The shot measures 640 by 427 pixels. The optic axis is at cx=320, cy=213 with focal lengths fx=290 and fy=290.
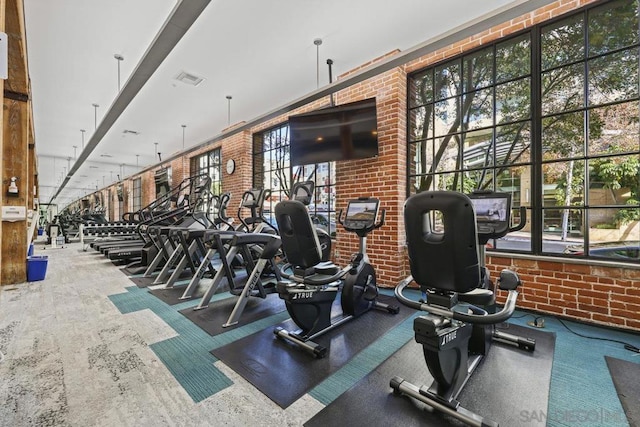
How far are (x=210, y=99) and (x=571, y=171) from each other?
6181 mm

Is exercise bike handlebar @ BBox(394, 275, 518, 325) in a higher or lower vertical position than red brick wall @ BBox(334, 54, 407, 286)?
lower

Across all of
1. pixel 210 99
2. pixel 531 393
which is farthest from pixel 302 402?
pixel 210 99

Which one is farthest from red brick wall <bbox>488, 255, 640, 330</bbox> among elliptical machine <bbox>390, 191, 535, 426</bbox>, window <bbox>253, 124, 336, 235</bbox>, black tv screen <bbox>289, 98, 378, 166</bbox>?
window <bbox>253, 124, 336, 235</bbox>

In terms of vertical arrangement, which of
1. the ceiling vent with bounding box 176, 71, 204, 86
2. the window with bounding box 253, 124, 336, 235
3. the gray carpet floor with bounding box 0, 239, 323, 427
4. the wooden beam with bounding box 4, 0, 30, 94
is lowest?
the gray carpet floor with bounding box 0, 239, 323, 427

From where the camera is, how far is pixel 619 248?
121 inches

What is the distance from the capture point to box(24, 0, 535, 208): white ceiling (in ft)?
11.1

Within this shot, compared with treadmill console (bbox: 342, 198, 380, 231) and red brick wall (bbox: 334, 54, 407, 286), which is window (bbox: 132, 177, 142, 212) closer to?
red brick wall (bbox: 334, 54, 407, 286)

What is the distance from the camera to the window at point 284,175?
584cm

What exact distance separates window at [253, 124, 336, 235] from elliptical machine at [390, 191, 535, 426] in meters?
3.77

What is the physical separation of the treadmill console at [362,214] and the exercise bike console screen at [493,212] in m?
1.08

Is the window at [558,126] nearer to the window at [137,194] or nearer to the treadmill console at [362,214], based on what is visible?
the treadmill console at [362,214]

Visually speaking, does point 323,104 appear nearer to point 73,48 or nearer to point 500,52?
point 500,52

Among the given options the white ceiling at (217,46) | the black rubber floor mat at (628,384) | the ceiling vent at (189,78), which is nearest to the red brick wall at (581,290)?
the black rubber floor mat at (628,384)

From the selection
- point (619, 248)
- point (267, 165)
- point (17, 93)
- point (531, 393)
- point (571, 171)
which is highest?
point (17, 93)
